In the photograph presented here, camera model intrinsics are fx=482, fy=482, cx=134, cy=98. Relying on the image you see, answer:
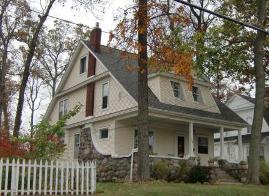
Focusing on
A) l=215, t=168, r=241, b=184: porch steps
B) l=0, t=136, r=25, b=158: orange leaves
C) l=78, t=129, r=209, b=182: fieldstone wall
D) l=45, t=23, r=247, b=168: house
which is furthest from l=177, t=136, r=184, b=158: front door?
l=0, t=136, r=25, b=158: orange leaves

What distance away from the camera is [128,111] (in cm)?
2533

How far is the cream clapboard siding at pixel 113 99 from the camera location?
1026 inches

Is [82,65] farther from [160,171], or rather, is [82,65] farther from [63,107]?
[160,171]

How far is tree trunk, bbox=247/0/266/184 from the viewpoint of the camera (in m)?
22.2

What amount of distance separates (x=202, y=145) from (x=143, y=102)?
41.8ft

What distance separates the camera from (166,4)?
20.2 meters

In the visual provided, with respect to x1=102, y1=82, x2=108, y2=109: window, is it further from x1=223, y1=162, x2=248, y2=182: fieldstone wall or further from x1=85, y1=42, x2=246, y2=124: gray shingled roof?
x1=223, y1=162, x2=248, y2=182: fieldstone wall

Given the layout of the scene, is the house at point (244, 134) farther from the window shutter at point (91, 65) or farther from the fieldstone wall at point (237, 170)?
the window shutter at point (91, 65)

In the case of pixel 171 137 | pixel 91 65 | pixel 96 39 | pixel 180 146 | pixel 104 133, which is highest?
pixel 96 39

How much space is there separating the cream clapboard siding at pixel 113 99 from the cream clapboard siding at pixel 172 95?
1.96 meters

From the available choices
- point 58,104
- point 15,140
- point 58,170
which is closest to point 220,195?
point 58,170

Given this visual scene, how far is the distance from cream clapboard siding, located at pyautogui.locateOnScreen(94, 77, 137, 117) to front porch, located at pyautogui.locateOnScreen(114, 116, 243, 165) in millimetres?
955

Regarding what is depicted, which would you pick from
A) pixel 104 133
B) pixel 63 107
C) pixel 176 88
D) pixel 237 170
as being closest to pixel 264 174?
pixel 237 170

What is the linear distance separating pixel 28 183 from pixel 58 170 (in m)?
1.16
